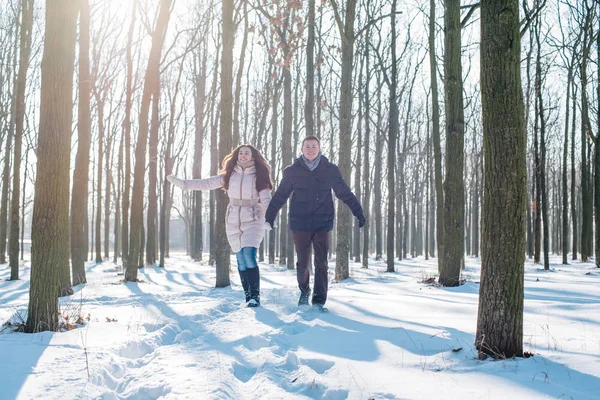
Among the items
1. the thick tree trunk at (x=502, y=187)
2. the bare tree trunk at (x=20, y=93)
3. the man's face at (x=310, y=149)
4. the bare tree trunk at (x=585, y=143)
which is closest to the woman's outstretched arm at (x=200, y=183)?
the man's face at (x=310, y=149)

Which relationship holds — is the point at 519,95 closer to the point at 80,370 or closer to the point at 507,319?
the point at 507,319

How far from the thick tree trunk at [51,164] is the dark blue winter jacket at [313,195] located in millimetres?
2286

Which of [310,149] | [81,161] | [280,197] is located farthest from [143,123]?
[310,149]

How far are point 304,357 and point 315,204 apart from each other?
2.18 meters

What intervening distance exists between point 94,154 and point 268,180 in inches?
815

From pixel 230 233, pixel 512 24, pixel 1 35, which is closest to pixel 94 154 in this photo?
pixel 1 35

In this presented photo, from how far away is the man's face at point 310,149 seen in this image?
492 cm

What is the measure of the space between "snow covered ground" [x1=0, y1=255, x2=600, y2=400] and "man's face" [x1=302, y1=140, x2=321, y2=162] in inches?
69.6

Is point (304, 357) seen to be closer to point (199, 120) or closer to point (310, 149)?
point (310, 149)

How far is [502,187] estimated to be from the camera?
2.80 meters

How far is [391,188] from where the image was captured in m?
14.2

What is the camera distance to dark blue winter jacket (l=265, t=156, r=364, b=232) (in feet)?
15.9

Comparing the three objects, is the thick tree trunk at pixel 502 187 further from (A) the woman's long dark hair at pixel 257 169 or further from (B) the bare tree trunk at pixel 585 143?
(B) the bare tree trunk at pixel 585 143

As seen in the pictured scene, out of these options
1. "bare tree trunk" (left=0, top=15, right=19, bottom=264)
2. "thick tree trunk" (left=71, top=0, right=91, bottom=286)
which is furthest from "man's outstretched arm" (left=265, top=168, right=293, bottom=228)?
"bare tree trunk" (left=0, top=15, right=19, bottom=264)
